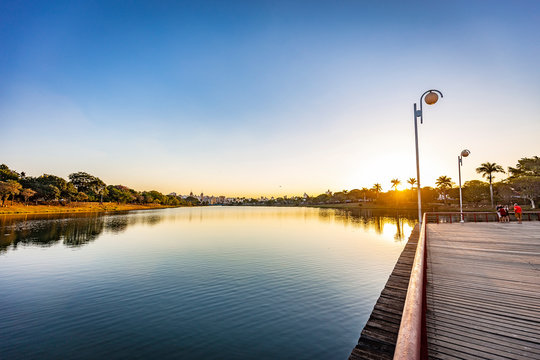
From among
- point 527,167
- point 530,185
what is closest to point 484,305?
point 530,185

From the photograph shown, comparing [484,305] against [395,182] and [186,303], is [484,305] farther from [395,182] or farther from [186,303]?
[395,182]

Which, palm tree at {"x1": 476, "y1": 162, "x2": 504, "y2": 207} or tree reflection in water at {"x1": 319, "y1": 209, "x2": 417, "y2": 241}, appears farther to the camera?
palm tree at {"x1": 476, "y1": 162, "x2": 504, "y2": 207}

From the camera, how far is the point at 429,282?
315 inches

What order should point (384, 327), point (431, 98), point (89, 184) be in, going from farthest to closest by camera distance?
point (89, 184) < point (431, 98) < point (384, 327)

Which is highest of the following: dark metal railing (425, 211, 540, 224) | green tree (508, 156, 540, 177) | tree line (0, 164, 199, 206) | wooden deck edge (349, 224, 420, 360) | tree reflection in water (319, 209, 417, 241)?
green tree (508, 156, 540, 177)

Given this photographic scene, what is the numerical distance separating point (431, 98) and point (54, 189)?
108m

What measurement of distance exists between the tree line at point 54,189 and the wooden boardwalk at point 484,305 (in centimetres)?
9208

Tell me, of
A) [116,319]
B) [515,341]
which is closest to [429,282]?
[515,341]

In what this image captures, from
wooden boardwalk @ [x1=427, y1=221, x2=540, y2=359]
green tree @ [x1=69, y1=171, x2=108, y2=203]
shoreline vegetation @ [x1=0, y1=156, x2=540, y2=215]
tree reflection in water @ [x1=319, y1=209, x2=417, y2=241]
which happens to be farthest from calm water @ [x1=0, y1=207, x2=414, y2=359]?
green tree @ [x1=69, y1=171, x2=108, y2=203]

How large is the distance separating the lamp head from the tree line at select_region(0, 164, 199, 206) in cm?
9164

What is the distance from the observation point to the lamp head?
14.0m

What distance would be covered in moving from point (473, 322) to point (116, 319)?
11.5 metres

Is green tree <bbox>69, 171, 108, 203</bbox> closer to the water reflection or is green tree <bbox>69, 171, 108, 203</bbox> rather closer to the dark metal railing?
the water reflection

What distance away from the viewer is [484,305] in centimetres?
609
